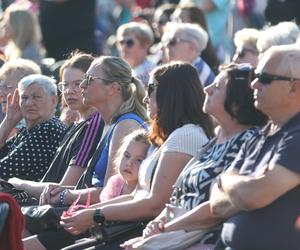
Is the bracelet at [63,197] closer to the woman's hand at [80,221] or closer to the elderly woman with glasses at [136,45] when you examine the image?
the woman's hand at [80,221]

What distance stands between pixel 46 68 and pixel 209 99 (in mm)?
5219

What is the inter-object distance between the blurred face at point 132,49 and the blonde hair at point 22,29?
112cm

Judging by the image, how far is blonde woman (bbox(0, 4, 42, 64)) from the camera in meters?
11.9

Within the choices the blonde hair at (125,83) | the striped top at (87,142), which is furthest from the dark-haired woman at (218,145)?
the striped top at (87,142)

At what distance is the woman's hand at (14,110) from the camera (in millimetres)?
8906

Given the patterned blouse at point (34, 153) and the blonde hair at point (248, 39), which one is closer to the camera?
the patterned blouse at point (34, 153)

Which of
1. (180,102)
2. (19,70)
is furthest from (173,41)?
(180,102)

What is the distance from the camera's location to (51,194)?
25.1ft

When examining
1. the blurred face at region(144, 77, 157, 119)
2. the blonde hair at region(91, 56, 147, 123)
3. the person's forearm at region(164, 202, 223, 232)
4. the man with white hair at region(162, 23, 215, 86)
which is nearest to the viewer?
the person's forearm at region(164, 202, 223, 232)

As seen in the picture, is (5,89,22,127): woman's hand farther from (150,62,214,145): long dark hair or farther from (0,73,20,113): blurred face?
(150,62,214,145): long dark hair

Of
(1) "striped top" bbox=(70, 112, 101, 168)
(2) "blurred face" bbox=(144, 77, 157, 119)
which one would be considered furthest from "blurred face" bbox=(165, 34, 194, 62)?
(2) "blurred face" bbox=(144, 77, 157, 119)

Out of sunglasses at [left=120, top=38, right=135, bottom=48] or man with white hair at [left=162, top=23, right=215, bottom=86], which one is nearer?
man with white hair at [left=162, top=23, right=215, bottom=86]

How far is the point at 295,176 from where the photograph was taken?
18.0 ft

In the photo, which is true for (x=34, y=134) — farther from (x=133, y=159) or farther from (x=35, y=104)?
(x=133, y=159)
